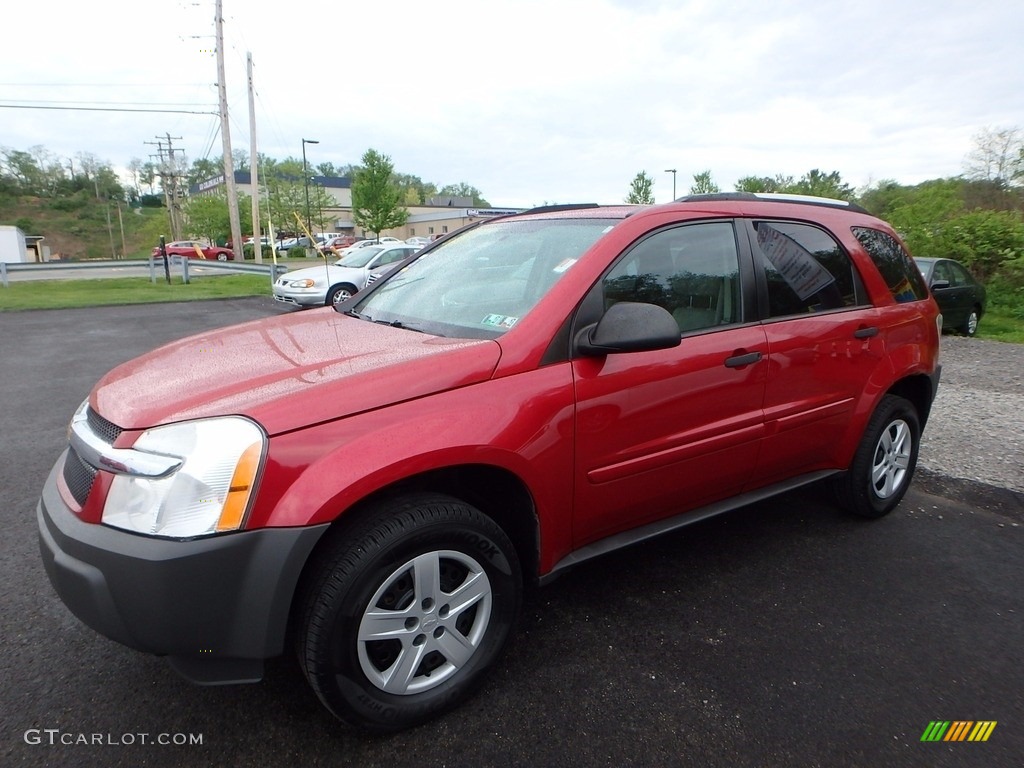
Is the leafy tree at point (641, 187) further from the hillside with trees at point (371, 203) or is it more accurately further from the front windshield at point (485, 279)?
the front windshield at point (485, 279)

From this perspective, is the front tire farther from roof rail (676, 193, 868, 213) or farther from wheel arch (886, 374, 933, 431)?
wheel arch (886, 374, 933, 431)

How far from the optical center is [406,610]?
2.11 meters

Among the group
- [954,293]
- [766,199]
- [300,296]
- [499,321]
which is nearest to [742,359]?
[766,199]

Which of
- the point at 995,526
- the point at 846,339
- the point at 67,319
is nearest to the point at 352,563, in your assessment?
the point at 846,339

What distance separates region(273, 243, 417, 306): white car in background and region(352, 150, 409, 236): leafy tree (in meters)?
33.9

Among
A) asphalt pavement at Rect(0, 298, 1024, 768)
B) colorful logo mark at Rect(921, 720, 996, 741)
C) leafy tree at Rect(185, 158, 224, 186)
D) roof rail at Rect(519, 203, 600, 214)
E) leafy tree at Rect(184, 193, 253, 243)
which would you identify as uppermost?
leafy tree at Rect(185, 158, 224, 186)

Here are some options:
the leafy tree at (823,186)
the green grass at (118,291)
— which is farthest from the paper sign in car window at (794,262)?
the leafy tree at (823,186)

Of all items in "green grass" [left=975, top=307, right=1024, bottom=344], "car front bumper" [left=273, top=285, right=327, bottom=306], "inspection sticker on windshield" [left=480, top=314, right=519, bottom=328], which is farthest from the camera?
"car front bumper" [left=273, top=285, right=327, bottom=306]

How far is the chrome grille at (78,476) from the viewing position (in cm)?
195

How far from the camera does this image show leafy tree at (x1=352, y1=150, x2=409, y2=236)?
47656 millimetres

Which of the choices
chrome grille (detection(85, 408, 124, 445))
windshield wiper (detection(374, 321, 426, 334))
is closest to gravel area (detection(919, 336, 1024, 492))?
windshield wiper (detection(374, 321, 426, 334))

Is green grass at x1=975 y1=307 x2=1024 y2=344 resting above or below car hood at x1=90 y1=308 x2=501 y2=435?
below

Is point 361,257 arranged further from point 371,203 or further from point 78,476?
point 371,203

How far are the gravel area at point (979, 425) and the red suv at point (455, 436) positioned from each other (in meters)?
1.53
